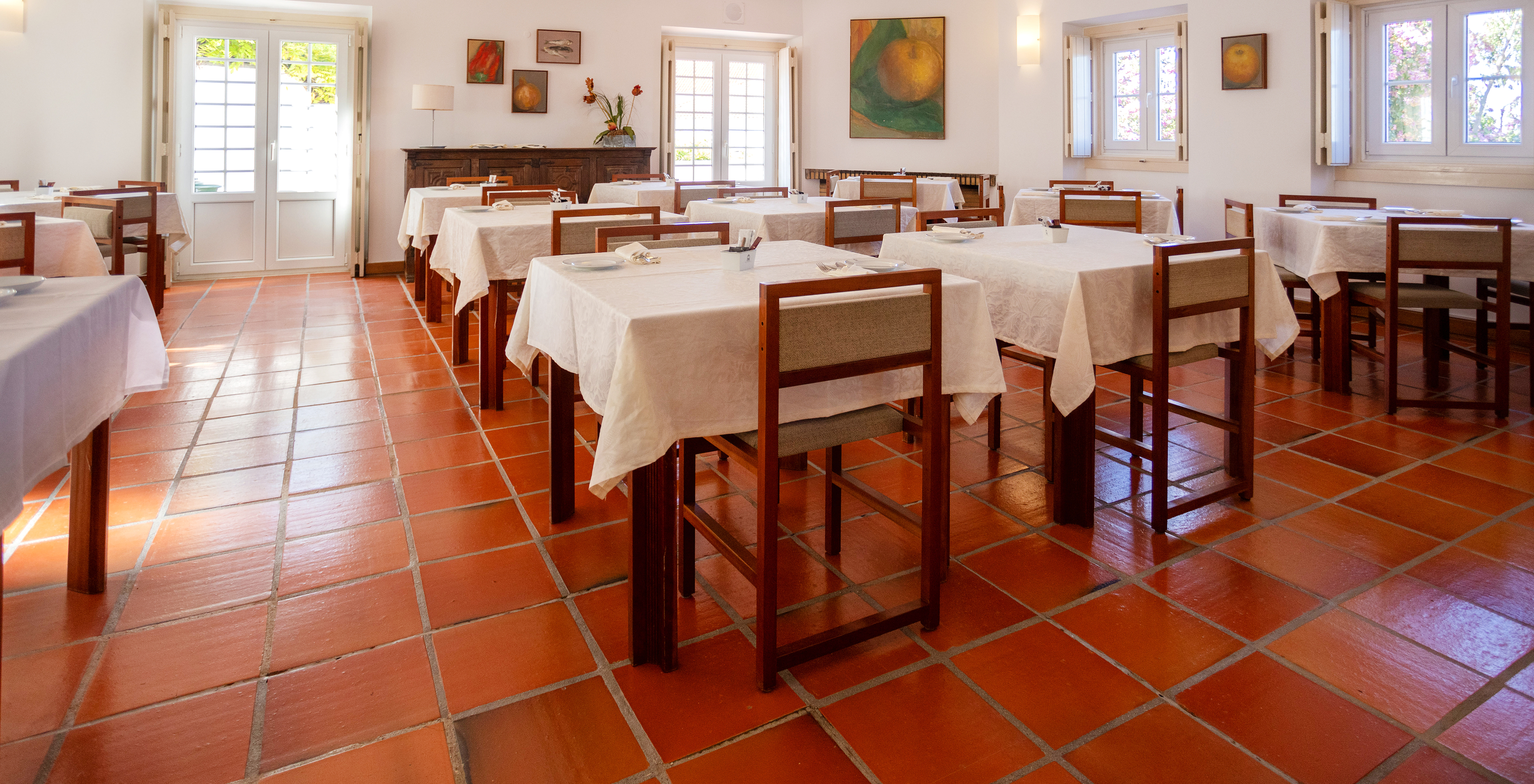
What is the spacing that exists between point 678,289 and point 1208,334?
1.85 m

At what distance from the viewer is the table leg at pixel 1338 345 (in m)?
4.27

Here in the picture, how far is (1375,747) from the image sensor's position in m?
1.75

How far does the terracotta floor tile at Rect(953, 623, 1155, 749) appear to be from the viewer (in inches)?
72.9

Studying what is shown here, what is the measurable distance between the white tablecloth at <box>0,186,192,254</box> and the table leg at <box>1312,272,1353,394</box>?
256 inches

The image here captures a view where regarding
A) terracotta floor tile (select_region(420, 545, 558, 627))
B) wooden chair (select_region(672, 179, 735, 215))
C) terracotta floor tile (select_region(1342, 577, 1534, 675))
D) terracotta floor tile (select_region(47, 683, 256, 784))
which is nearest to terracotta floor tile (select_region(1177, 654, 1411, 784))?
terracotta floor tile (select_region(1342, 577, 1534, 675))

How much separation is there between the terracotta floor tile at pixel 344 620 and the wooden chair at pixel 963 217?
8.31 feet

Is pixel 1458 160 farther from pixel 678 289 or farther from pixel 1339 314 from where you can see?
pixel 678 289

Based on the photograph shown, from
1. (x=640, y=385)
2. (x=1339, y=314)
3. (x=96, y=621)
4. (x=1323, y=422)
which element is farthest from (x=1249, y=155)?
(x=96, y=621)

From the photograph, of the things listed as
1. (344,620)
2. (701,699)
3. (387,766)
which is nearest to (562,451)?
(344,620)

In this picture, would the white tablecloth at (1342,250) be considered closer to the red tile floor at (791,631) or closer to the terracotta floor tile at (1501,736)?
the red tile floor at (791,631)

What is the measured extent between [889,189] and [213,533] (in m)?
5.29

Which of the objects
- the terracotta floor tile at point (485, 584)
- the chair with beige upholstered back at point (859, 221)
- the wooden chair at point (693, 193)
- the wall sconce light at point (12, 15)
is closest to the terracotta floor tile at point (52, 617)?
the terracotta floor tile at point (485, 584)

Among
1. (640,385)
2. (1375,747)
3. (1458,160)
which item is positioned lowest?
(1375,747)

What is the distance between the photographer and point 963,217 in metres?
4.39
